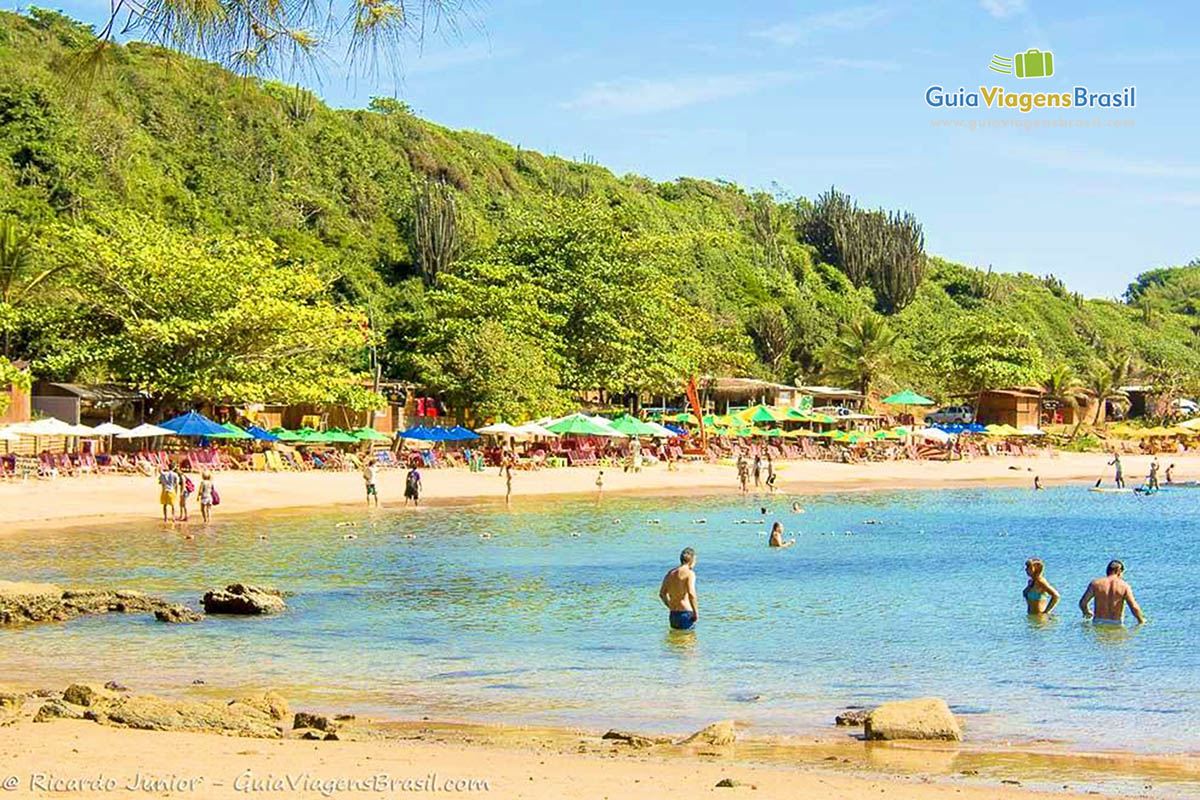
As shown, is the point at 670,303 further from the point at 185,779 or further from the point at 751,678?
the point at 185,779

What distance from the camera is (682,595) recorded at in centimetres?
1622

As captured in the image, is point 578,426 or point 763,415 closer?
point 578,426

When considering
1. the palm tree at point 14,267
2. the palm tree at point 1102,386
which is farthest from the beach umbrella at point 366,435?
the palm tree at point 1102,386

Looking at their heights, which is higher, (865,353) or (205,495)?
(865,353)

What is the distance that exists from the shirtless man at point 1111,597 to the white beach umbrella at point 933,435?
44293 mm

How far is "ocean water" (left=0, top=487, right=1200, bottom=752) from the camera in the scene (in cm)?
1222

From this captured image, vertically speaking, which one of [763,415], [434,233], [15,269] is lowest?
[763,415]

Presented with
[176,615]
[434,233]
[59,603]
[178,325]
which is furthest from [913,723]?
[434,233]

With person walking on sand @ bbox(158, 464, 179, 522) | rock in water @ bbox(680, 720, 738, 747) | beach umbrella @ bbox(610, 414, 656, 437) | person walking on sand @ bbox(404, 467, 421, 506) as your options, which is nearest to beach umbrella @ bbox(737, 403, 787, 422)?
beach umbrella @ bbox(610, 414, 656, 437)

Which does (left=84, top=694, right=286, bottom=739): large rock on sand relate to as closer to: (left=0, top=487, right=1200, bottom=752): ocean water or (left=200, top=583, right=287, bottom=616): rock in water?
(left=0, top=487, right=1200, bottom=752): ocean water

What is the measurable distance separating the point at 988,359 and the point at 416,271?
32.1 m

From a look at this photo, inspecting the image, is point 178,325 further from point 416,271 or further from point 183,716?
point 416,271

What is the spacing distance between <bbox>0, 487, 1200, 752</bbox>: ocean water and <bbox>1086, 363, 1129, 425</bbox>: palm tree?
42.2 metres

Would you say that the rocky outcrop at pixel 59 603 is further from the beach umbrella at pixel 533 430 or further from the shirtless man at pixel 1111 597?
the beach umbrella at pixel 533 430
